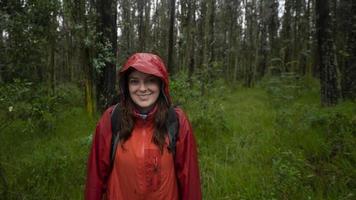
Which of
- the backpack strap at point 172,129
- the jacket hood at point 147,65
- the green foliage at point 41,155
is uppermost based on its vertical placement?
the jacket hood at point 147,65

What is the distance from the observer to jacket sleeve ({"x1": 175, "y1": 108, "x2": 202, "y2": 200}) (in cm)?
253

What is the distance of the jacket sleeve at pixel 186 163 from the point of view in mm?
2533

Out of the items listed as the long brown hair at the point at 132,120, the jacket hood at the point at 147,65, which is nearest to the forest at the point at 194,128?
the long brown hair at the point at 132,120

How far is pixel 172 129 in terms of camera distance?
2.49 m

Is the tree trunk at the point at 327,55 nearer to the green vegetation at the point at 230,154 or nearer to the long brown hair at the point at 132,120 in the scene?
the green vegetation at the point at 230,154

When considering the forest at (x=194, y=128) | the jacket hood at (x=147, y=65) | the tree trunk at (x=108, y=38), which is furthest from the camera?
the tree trunk at (x=108, y=38)

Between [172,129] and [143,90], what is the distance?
1.23 feet

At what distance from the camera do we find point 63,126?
8.38m

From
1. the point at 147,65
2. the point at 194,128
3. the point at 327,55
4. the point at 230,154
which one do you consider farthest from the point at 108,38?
the point at 147,65

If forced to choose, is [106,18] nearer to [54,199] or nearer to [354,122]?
[54,199]

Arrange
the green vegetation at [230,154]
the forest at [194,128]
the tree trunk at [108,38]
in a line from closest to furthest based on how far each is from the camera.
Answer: the green vegetation at [230,154] < the forest at [194,128] < the tree trunk at [108,38]

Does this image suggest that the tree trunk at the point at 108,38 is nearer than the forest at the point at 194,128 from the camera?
No

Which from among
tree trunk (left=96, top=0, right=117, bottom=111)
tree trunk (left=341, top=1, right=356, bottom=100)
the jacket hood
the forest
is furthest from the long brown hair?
tree trunk (left=341, top=1, right=356, bottom=100)

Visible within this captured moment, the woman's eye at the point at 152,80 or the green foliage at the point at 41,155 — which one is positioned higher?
the woman's eye at the point at 152,80
